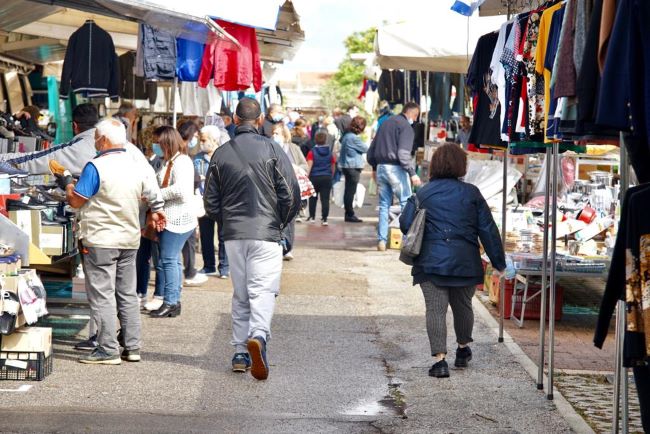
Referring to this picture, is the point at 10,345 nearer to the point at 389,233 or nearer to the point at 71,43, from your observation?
the point at 71,43

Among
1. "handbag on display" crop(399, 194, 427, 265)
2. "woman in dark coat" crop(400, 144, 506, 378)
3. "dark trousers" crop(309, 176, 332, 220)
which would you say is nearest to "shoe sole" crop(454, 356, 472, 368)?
"woman in dark coat" crop(400, 144, 506, 378)

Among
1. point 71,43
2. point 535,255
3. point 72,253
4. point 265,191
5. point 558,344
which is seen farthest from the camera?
point 71,43

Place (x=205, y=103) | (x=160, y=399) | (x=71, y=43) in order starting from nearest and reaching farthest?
(x=160, y=399)
(x=71, y=43)
(x=205, y=103)

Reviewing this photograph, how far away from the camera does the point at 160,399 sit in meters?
7.16

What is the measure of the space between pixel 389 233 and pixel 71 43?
6.00 metres

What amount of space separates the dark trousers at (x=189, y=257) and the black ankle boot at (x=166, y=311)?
170cm

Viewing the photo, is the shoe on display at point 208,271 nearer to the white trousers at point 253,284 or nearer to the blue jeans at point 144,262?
the blue jeans at point 144,262

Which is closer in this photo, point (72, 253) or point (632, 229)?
point (632, 229)

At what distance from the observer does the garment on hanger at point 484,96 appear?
27.2ft

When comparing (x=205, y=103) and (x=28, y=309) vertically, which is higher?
(x=205, y=103)

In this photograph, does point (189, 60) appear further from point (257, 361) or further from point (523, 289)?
point (257, 361)

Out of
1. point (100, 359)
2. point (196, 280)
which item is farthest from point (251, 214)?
point (196, 280)

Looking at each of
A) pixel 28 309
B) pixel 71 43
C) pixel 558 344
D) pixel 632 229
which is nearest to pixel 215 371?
pixel 28 309

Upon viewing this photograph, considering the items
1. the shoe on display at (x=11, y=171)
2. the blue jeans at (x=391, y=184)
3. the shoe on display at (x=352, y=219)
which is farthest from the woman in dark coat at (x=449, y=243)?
the shoe on display at (x=352, y=219)
